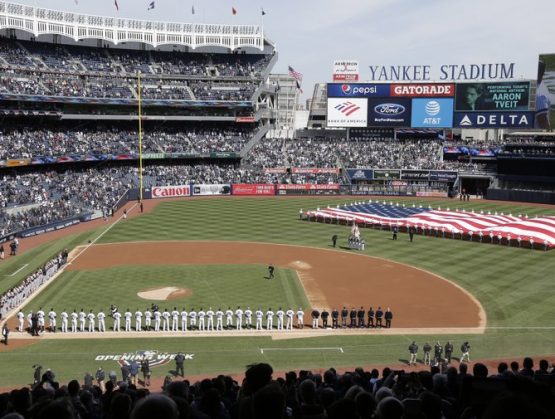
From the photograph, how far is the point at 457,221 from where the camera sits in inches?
1983

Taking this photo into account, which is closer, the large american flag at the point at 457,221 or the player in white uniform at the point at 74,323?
the player in white uniform at the point at 74,323

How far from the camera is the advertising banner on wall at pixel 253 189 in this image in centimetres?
8431

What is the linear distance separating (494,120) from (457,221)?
41582mm

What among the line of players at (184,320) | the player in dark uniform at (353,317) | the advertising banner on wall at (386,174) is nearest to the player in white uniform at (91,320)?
the line of players at (184,320)

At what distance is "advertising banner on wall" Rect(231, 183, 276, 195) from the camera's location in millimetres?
84312

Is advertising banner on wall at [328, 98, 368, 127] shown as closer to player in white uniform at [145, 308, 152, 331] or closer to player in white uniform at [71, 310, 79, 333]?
player in white uniform at [145, 308, 152, 331]

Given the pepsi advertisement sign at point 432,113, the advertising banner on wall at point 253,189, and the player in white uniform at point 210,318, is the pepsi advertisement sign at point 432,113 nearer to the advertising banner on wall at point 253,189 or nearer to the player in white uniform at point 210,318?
the advertising banner on wall at point 253,189

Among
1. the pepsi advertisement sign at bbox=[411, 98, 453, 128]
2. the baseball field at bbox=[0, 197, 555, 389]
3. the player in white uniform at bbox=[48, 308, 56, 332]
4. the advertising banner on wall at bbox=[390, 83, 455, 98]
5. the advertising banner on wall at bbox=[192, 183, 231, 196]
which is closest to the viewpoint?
the baseball field at bbox=[0, 197, 555, 389]

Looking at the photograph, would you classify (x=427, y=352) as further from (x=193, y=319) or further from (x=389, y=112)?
(x=389, y=112)

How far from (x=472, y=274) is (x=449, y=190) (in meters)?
48.7

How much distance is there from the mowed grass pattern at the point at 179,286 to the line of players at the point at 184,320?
115 cm

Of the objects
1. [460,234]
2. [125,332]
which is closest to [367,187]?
[460,234]

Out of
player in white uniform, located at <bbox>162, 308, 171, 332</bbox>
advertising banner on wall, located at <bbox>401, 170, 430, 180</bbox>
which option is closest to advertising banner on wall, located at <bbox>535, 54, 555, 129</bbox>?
advertising banner on wall, located at <bbox>401, 170, 430, 180</bbox>

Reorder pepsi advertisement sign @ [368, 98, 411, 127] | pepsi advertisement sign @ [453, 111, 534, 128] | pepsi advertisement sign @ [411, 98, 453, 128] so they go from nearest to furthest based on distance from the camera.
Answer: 1. pepsi advertisement sign @ [453, 111, 534, 128]
2. pepsi advertisement sign @ [411, 98, 453, 128]
3. pepsi advertisement sign @ [368, 98, 411, 127]
